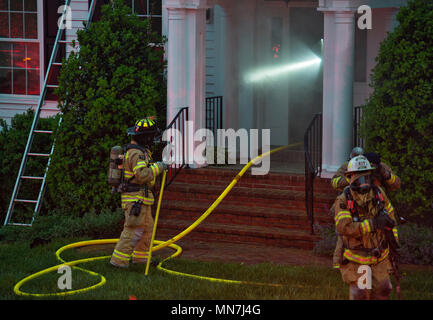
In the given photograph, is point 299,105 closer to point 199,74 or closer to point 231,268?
point 199,74

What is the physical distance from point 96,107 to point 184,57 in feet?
5.69

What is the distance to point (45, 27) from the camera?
13781 mm

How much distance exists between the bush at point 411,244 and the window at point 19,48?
→ 746 centimetres

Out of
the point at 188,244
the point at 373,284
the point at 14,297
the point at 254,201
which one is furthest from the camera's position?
the point at 254,201

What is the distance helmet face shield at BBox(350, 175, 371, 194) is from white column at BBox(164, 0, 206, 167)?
5.75m

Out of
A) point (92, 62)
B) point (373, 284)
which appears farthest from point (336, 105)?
point (373, 284)

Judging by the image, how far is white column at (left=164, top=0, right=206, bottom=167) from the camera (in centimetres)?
1125

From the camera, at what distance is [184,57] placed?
1132cm

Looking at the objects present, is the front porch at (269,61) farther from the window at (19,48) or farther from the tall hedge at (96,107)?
the window at (19,48)

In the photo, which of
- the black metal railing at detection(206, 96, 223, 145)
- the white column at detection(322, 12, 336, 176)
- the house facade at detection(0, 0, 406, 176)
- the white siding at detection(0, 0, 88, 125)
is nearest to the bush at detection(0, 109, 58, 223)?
the white siding at detection(0, 0, 88, 125)

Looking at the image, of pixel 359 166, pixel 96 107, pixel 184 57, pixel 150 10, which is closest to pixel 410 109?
pixel 359 166

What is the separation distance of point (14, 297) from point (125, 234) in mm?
1591

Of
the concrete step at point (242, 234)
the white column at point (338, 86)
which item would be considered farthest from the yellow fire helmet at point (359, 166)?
the white column at point (338, 86)

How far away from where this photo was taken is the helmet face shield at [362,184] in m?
5.80
